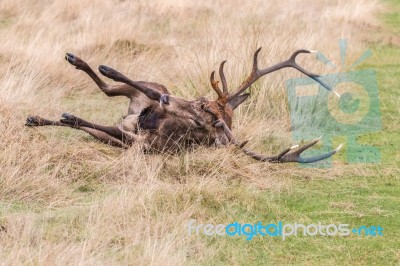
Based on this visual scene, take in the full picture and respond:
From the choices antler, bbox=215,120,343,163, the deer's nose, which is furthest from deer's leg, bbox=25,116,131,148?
antler, bbox=215,120,343,163

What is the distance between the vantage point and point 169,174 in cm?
652

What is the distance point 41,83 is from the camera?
8.93 m

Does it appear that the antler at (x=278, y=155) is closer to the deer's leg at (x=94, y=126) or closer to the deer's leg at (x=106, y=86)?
the deer's leg at (x=94, y=126)

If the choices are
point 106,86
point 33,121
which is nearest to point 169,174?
point 33,121

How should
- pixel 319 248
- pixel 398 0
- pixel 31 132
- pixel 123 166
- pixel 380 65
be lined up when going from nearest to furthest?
pixel 319 248 < pixel 123 166 < pixel 31 132 < pixel 380 65 < pixel 398 0

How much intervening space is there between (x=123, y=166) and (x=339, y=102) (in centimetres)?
352

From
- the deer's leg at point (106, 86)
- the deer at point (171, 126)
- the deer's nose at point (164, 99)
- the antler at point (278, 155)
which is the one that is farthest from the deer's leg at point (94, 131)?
the antler at point (278, 155)

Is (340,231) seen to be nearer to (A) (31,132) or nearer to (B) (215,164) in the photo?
(B) (215,164)

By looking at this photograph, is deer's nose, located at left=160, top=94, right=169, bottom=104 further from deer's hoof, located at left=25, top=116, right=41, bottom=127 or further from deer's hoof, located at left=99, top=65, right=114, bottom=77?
deer's hoof, located at left=25, top=116, right=41, bottom=127

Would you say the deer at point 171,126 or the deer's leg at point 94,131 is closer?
the deer at point 171,126

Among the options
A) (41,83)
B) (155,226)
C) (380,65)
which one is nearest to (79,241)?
(155,226)

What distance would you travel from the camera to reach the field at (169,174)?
17.0 feet

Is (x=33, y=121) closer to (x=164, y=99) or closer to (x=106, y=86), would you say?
(x=106, y=86)

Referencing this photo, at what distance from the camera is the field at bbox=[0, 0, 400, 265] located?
5180 millimetres
